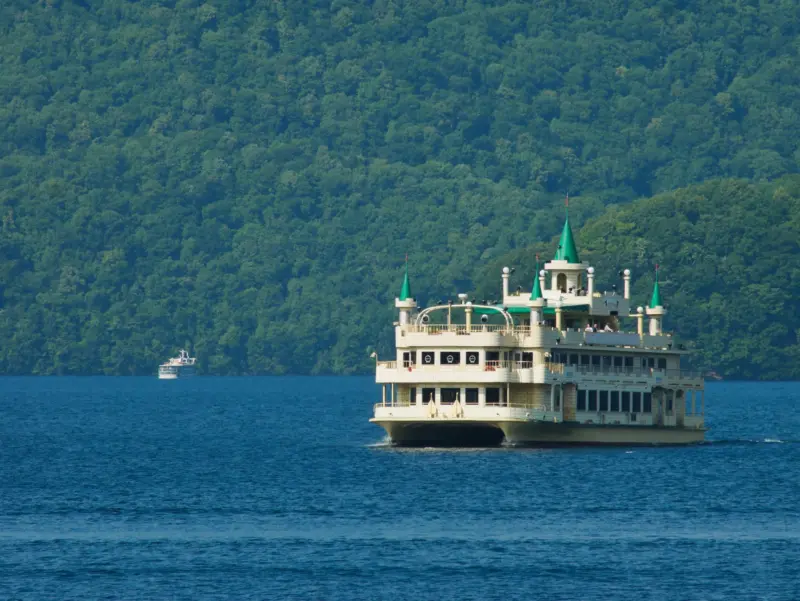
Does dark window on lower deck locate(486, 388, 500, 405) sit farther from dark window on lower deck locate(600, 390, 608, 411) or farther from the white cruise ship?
dark window on lower deck locate(600, 390, 608, 411)

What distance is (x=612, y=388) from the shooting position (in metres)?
112

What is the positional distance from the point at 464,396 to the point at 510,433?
9.45 ft

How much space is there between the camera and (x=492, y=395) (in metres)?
108

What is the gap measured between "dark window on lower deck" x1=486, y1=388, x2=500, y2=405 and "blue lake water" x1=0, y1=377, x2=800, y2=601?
Result: 229cm

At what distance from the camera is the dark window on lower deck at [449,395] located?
108125mm

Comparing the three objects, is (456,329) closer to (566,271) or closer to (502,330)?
(502,330)

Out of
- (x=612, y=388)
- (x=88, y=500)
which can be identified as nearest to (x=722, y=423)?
(x=612, y=388)

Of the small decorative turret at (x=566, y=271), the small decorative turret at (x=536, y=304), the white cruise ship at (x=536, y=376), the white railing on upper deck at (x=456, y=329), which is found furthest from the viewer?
the small decorative turret at (x=566, y=271)

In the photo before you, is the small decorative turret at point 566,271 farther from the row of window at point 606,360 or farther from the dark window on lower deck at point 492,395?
the dark window on lower deck at point 492,395

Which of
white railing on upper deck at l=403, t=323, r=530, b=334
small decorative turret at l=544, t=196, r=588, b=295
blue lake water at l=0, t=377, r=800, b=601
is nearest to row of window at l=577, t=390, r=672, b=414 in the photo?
blue lake water at l=0, t=377, r=800, b=601

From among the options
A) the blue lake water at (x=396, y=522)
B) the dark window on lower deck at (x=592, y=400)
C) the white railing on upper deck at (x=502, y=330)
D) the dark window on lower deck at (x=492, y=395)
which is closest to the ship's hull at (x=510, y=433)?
the dark window on lower deck at (x=592, y=400)

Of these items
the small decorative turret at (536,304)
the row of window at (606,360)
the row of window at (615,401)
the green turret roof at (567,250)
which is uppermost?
the green turret roof at (567,250)

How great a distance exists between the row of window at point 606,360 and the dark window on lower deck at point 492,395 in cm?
332

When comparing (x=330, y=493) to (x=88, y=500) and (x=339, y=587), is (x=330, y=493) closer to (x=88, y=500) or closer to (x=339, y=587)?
(x=88, y=500)
